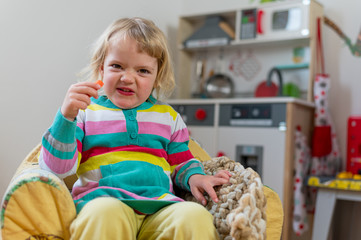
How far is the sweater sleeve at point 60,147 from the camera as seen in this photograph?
0.93 metres

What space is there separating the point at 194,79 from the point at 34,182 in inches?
87.3

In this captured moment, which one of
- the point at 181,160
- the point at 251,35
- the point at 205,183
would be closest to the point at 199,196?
the point at 205,183

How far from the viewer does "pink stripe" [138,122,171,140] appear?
1.13 metres

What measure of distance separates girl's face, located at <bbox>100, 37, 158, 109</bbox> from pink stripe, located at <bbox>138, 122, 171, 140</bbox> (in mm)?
61

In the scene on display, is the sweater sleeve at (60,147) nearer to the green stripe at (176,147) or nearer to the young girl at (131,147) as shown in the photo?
the young girl at (131,147)

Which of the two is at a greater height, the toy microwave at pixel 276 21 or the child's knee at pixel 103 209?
the toy microwave at pixel 276 21

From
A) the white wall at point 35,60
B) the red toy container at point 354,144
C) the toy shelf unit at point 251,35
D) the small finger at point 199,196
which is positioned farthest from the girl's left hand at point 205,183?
the toy shelf unit at point 251,35

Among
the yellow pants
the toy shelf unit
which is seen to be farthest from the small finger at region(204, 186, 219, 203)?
the toy shelf unit

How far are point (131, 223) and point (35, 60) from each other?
135cm

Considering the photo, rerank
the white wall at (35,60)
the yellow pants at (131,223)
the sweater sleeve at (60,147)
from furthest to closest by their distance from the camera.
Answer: the white wall at (35,60), the sweater sleeve at (60,147), the yellow pants at (131,223)

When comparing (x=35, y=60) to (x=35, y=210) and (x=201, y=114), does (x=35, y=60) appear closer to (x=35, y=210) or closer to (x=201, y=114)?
(x=201, y=114)

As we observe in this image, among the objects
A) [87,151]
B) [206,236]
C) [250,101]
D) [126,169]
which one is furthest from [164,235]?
[250,101]

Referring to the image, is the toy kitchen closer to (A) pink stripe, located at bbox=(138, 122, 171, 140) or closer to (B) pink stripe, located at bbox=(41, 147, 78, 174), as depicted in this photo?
(A) pink stripe, located at bbox=(138, 122, 171, 140)

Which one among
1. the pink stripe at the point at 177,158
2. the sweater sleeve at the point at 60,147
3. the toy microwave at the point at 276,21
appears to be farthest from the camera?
the toy microwave at the point at 276,21
